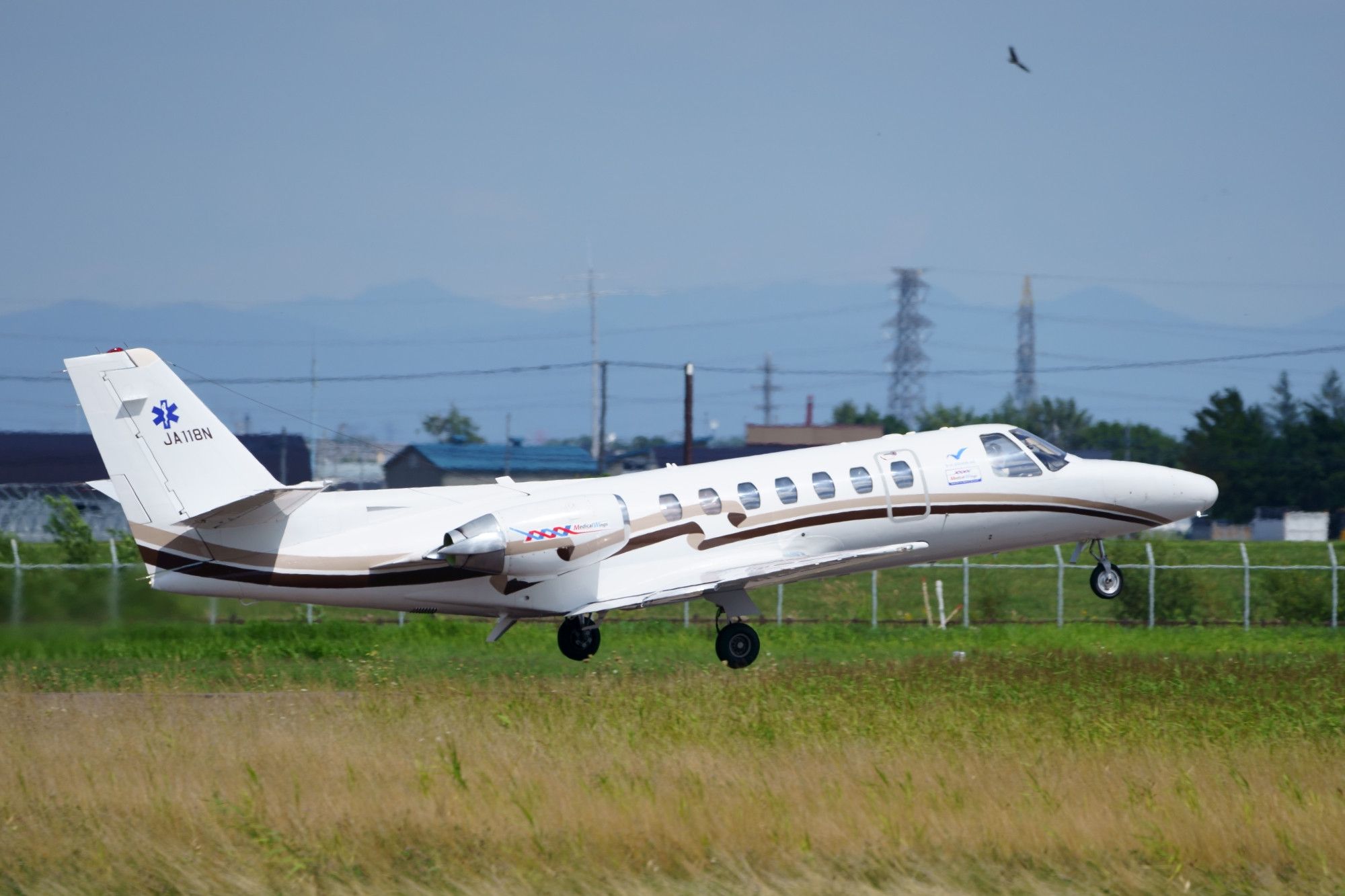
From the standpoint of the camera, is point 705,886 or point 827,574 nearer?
point 705,886

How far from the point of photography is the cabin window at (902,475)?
20.5 m

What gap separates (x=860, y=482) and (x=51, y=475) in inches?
1645

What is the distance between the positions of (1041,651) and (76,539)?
2425cm

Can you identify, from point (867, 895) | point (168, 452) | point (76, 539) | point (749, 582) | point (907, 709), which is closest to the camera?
point (867, 895)

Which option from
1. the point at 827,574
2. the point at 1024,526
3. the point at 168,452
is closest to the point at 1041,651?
the point at 1024,526

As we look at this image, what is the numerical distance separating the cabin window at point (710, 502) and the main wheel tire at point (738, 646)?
1801 millimetres

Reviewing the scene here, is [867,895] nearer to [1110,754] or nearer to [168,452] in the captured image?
[1110,754]

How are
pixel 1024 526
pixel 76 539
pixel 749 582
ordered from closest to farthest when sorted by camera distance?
1. pixel 749 582
2. pixel 1024 526
3. pixel 76 539

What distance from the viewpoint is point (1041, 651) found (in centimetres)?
2277

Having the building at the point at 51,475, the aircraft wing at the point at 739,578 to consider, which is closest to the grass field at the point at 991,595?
the aircraft wing at the point at 739,578

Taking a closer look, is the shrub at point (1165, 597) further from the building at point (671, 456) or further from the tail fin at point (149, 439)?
the building at point (671, 456)

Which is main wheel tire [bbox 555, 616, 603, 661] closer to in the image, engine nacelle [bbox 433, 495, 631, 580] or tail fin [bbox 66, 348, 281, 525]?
engine nacelle [bbox 433, 495, 631, 580]

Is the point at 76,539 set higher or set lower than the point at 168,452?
lower

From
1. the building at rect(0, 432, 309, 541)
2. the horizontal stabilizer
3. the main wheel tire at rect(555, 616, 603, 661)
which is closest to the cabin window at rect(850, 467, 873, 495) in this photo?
the main wheel tire at rect(555, 616, 603, 661)
